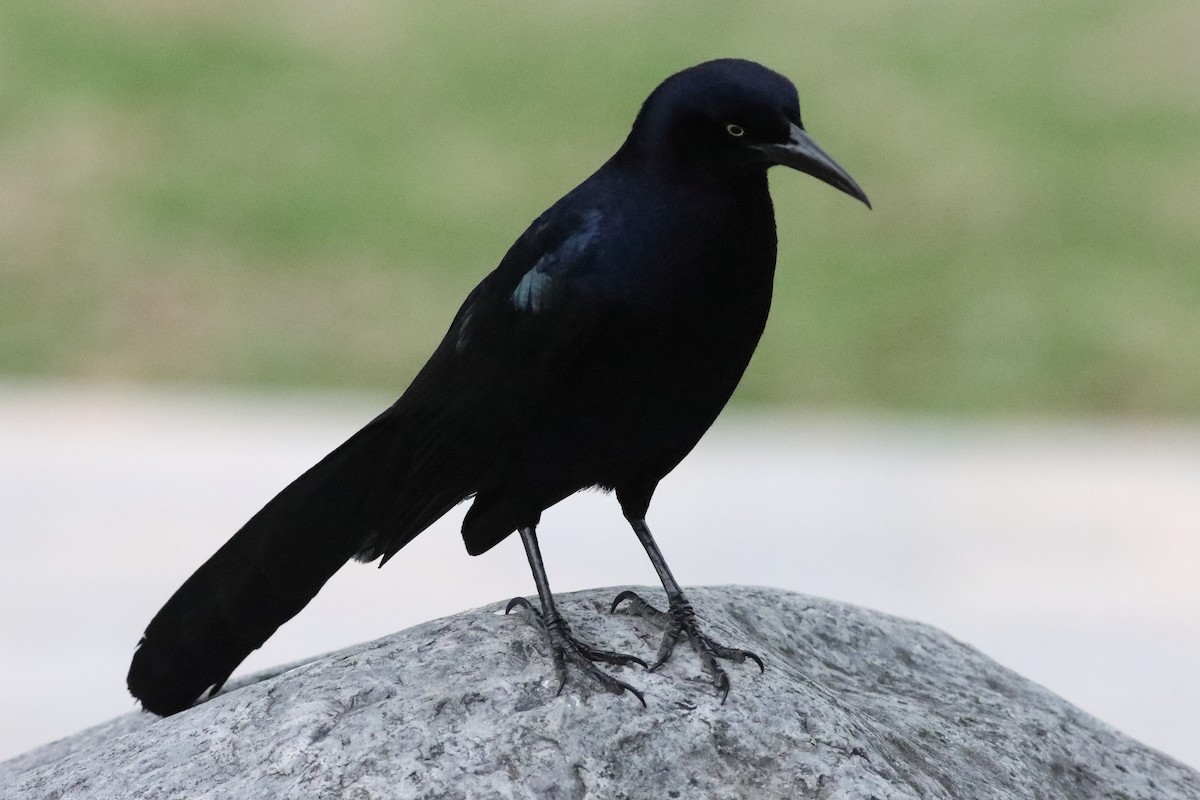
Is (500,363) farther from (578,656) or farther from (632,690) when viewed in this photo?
(632,690)

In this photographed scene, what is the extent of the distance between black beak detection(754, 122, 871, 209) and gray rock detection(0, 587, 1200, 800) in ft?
3.29

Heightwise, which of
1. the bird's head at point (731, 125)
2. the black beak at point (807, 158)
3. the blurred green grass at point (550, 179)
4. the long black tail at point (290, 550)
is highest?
the blurred green grass at point (550, 179)

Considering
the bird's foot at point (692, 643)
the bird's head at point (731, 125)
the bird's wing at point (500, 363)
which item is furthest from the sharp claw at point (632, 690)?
the bird's head at point (731, 125)

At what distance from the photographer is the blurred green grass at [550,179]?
1049cm

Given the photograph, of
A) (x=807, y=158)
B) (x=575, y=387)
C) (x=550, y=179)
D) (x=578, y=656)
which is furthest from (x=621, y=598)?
(x=550, y=179)

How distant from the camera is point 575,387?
3.58m

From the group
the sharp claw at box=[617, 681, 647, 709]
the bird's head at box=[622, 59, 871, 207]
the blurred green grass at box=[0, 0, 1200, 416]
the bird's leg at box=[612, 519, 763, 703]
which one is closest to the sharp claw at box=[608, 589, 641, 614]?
the bird's leg at box=[612, 519, 763, 703]

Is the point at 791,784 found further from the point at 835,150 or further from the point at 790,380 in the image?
the point at 835,150

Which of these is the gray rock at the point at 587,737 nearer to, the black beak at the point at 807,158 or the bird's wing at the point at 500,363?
the bird's wing at the point at 500,363

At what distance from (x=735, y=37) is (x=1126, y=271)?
3.36 metres

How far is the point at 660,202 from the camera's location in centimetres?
352

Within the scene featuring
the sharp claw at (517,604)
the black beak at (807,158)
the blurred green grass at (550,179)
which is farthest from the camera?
the blurred green grass at (550,179)

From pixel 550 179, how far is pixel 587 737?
8.67m

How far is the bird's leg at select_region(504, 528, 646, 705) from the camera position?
3486 millimetres
